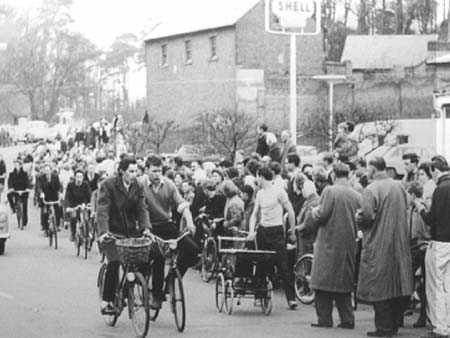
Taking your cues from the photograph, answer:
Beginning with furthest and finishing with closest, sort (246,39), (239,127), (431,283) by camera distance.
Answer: (246,39), (239,127), (431,283)

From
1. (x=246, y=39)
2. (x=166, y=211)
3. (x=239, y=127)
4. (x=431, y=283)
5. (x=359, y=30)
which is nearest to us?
(x=431, y=283)

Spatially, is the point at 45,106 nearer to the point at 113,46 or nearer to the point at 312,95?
the point at 113,46

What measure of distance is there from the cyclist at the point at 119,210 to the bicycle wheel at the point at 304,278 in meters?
3.63

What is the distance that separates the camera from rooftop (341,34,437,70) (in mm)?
67875

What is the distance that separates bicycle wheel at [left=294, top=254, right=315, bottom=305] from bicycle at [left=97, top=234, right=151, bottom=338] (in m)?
3.74

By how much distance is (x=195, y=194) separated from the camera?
74.8 feet

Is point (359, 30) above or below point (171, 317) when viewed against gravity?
above

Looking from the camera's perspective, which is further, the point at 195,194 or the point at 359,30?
the point at 359,30

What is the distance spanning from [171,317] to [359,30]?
7687 centimetres

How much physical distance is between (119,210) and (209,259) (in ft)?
22.1

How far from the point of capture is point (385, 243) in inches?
550

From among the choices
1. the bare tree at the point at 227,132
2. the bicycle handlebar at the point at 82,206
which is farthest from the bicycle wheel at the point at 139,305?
the bare tree at the point at 227,132

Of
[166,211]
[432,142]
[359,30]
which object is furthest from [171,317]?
[359,30]

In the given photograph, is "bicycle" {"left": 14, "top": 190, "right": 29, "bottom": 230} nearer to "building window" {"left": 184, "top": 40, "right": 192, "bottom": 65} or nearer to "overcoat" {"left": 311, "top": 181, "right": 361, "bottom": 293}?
"overcoat" {"left": 311, "top": 181, "right": 361, "bottom": 293}
